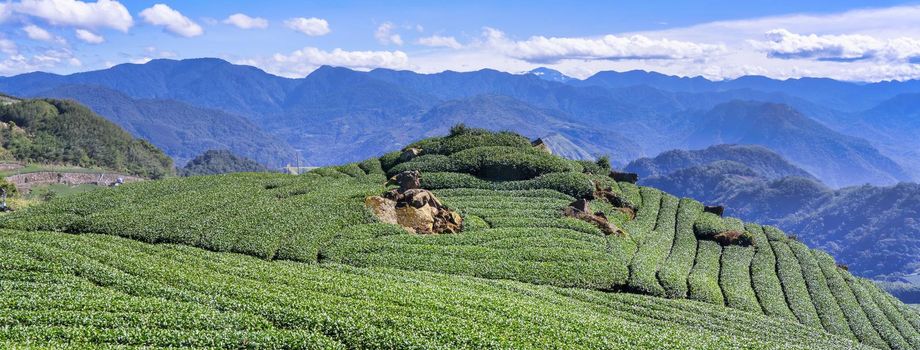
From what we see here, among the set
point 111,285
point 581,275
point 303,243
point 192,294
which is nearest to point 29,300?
point 111,285

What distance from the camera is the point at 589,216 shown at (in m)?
62.7

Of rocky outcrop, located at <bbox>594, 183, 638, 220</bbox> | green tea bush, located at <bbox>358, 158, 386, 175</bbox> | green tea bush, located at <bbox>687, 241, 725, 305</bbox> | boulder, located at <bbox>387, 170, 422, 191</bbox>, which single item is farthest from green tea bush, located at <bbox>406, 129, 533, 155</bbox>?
green tea bush, located at <bbox>687, 241, 725, 305</bbox>

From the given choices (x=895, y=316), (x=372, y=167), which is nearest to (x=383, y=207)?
(x=372, y=167)

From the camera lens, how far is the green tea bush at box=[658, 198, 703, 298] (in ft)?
161

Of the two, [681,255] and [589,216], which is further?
[589,216]

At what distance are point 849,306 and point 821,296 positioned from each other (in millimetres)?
2234

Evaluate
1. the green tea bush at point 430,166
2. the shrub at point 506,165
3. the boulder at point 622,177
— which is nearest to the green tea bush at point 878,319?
the shrub at point 506,165

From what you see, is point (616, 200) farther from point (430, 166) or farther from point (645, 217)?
point (430, 166)

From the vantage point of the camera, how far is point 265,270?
3975 cm

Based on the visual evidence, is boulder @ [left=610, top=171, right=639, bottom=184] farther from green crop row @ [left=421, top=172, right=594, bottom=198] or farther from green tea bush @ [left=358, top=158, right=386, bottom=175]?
green tea bush @ [left=358, top=158, right=386, bottom=175]

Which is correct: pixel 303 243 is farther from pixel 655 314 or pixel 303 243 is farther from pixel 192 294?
pixel 655 314

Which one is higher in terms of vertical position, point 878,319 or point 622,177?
point 622,177

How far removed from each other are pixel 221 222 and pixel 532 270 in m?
25.2

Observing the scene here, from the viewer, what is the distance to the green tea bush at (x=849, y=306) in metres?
49.2
